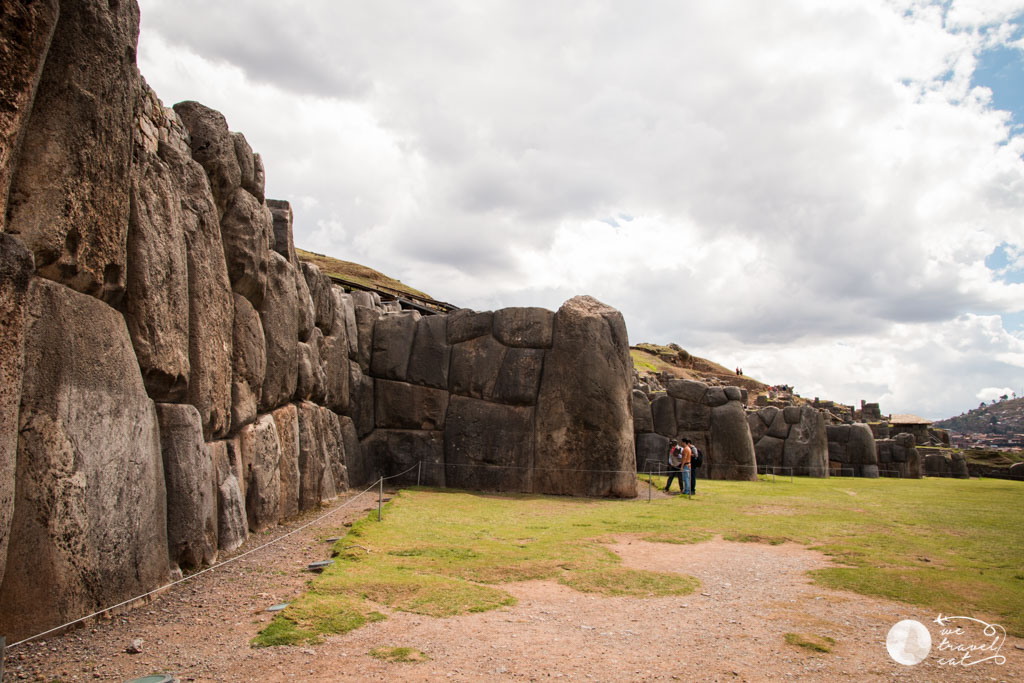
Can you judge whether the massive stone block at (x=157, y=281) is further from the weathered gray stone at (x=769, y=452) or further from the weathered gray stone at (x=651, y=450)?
the weathered gray stone at (x=769, y=452)

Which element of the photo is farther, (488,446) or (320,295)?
(488,446)

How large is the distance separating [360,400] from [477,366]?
334cm

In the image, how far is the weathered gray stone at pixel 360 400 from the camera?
17312mm

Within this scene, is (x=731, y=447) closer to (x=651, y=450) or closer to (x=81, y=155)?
(x=651, y=450)

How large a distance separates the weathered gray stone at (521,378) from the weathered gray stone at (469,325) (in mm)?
1260

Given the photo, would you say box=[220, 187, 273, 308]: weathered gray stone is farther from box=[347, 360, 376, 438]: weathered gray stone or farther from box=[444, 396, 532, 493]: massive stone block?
A: box=[444, 396, 532, 493]: massive stone block

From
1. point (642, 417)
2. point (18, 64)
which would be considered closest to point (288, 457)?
point (18, 64)

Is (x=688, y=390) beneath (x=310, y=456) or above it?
above

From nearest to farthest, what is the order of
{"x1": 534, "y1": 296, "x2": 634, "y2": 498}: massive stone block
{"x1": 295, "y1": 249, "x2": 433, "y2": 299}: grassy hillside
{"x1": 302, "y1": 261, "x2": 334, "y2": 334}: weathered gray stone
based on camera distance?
Answer: 1. {"x1": 302, "y1": 261, "x2": 334, "y2": 334}: weathered gray stone
2. {"x1": 534, "y1": 296, "x2": 634, "y2": 498}: massive stone block
3. {"x1": 295, "y1": 249, "x2": 433, "y2": 299}: grassy hillside

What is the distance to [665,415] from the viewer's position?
2478 centimetres

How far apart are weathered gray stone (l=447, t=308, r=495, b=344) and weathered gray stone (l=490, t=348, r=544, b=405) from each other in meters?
1.26

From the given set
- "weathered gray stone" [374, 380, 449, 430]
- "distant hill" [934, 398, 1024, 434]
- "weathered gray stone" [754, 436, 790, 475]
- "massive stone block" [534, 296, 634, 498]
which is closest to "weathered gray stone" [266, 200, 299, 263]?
"weathered gray stone" [374, 380, 449, 430]

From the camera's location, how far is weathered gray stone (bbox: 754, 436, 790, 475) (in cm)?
2783

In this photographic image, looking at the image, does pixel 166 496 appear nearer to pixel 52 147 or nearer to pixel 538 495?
pixel 52 147
